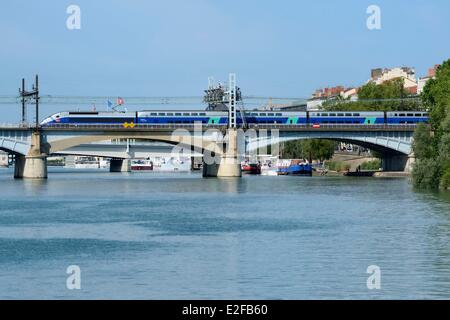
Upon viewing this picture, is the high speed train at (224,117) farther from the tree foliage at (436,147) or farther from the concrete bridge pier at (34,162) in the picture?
the tree foliage at (436,147)

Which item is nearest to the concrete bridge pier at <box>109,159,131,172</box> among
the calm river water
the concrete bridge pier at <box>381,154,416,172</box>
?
the concrete bridge pier at <box>381,154,416,172</box>

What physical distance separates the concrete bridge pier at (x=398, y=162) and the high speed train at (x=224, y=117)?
3.91m

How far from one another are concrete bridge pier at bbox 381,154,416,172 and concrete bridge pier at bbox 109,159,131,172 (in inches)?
2190

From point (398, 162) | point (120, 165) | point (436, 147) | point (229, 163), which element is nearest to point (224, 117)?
point (229, 163)

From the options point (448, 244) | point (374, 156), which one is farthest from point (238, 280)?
point (374, 156)

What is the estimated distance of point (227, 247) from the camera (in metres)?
40.8

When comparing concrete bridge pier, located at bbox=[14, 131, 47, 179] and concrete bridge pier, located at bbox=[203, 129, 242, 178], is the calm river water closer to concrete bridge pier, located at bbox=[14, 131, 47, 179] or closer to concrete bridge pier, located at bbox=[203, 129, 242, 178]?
concrete bridge pier, located at bbox=[14, 131, 47, 179]

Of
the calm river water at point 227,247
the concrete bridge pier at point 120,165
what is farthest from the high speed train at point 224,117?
the concrete bridge pier at point 120,165

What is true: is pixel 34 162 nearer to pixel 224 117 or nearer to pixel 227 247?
pixel 224 117

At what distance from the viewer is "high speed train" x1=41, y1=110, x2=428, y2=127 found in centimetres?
11062

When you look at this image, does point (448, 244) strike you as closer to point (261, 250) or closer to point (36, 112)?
point (261, 250)

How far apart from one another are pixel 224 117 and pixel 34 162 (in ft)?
64.8

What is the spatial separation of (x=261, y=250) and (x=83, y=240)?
7.90 m
